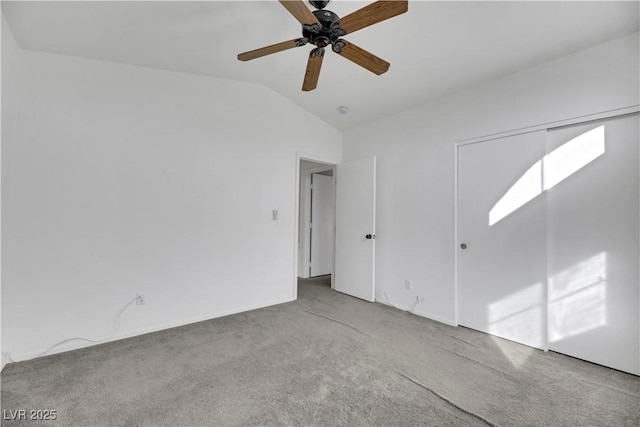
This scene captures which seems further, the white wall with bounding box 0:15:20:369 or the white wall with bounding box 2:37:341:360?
the white wall with bounding box 2:37:341:360

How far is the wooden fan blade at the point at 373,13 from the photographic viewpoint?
146cm

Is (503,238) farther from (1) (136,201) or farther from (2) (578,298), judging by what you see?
(1) (136,201)

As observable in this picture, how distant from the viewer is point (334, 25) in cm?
169

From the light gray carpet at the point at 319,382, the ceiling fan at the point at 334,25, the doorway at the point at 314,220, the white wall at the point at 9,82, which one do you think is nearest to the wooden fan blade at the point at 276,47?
the ceiling fan at the point at 334,25

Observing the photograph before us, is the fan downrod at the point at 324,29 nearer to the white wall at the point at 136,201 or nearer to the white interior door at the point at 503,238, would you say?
the white wall at the point at 136,201

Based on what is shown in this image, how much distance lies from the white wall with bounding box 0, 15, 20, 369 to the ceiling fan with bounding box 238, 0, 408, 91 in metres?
1.71

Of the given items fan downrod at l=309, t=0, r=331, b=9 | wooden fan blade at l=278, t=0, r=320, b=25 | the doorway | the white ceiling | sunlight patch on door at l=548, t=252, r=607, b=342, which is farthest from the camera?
the doorway

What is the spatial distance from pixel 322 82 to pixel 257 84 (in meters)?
0.89

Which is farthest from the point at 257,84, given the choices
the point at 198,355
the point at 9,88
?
the point at 198,355

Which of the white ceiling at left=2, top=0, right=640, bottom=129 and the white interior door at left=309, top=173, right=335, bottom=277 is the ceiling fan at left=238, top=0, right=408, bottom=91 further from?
the white interior door at left=309, top=173, right=335, bottom=277

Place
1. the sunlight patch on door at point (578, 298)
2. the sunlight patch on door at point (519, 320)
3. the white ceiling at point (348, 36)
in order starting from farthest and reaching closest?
the sunlight patch on door at point (519, 320) → the sunlight patch on door at point (578, 298) → the white ceiling at point (348, 36)

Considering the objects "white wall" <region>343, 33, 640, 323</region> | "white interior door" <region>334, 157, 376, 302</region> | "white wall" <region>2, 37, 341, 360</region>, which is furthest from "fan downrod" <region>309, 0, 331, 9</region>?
"white interior door" <region>334, 157, 376, 302</region>

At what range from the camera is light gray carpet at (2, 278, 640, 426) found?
1654mm

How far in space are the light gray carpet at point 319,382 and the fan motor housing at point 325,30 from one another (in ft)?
7.76
